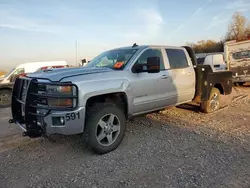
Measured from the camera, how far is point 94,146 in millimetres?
4074

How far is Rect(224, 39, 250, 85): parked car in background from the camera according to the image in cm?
1255

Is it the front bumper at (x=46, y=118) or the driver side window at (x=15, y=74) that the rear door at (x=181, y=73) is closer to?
the front bumper at (x=46, y=118)

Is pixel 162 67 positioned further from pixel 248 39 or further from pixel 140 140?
pixel 248 39

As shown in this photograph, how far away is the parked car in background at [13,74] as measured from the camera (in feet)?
35.7

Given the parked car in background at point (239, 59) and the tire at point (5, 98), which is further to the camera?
the parked car in background at point (239, 59)

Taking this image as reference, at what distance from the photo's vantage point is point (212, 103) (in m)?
7.03

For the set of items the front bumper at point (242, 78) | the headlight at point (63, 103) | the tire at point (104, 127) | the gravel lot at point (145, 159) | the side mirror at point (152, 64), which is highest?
the side mirror at point (152, 64)

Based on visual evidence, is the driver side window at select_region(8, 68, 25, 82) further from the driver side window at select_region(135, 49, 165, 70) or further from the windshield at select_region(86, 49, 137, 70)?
the driver side window at select_region(135, 49, 165, 70)

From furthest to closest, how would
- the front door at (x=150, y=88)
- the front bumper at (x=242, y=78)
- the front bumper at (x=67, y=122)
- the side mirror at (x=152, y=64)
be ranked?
the front bumper at (x=242, y=78) < the front door at (x=150, y=88) < the side mirror at (x=152, y=64) < the front bumper at (x=67, y=122)

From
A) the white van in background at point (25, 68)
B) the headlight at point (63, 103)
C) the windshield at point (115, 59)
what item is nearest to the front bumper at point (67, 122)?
the headlight at point (63, 103)

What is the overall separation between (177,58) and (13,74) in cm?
886

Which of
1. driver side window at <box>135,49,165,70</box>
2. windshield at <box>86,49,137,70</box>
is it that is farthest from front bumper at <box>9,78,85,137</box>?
driver side window at <box>135,49,165,70</box>

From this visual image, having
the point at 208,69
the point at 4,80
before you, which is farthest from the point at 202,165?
the point at 4,80

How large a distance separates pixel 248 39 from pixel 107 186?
12166 millimetres
